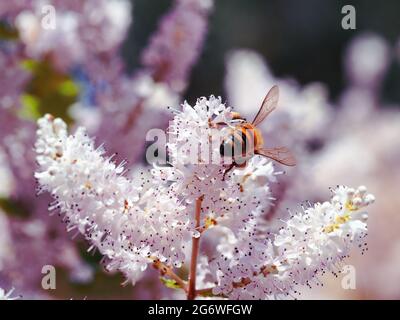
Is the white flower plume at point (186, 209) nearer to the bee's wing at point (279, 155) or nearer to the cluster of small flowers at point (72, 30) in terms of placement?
the bee's wing at point (279, 155)

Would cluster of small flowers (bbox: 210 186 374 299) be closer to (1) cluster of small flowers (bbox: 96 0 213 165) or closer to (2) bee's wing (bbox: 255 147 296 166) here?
(2) bee's wing (bbox: 255 147 296 166)

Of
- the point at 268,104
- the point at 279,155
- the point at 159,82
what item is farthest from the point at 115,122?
the point at 279,155

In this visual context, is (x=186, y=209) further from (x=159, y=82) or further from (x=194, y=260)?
(x=159, y=82)

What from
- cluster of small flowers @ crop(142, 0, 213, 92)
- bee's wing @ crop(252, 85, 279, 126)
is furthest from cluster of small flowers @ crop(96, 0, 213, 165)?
bee's wing @ crop(252, 85, 279, 126)

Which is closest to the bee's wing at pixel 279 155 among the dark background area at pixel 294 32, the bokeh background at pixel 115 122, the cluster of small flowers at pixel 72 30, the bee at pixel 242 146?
the bee at pixel 242 146

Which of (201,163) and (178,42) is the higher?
(178,42)
